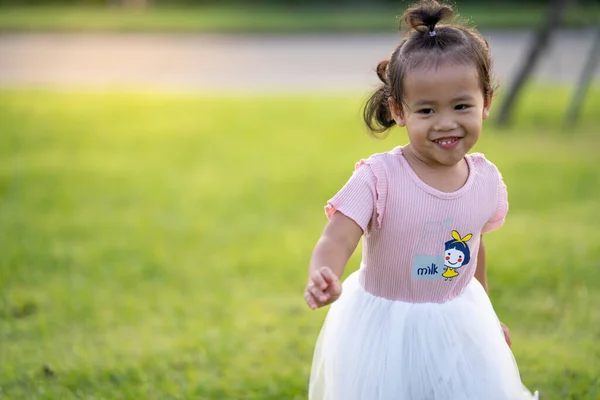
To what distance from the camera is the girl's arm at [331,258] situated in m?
2.22

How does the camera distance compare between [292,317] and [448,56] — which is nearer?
[448,56]

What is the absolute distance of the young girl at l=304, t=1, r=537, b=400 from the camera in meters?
2.47

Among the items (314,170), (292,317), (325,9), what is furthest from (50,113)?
(325,9)

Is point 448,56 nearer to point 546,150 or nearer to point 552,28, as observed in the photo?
point 546,150

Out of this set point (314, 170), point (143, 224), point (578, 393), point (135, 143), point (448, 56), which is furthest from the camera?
point (135, 143)

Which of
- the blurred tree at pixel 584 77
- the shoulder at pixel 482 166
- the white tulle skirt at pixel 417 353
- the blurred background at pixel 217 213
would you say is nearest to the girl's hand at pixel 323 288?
the white tulle skirt at pixel 417 353

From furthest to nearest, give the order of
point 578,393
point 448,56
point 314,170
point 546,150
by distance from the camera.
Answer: point 546,150, point 314,170, point 578,393, point 448,56

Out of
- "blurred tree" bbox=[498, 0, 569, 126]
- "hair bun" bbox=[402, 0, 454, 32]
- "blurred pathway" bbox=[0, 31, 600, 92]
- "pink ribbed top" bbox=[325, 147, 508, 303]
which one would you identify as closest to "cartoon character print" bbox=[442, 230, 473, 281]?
"pink ribbed top" bbox=[325, 147, 508, 303]

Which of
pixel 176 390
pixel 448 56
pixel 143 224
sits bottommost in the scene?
pixel 176 390

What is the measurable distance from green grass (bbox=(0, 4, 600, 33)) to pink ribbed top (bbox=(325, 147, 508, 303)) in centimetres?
1517

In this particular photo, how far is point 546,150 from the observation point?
836cm

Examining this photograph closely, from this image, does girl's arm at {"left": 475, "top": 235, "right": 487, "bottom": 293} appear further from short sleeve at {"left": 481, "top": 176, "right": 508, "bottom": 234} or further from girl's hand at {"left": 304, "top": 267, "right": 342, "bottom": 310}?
girl's hand at {"left": 304, "top": 267, "right": 342, "bottom": 310}

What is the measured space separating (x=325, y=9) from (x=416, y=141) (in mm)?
19063

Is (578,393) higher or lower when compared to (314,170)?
lower
